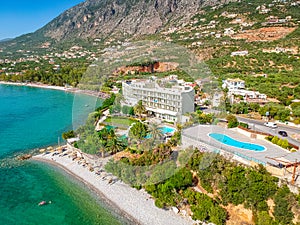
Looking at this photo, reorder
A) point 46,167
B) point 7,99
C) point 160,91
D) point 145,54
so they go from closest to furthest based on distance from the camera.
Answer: point 46,167 → point 145,54 → point 160,91 → point 7,99

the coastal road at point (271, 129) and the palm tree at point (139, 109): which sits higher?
the palm tree at point (139, 109)

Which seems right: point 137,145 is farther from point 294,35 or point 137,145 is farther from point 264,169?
point 294,35

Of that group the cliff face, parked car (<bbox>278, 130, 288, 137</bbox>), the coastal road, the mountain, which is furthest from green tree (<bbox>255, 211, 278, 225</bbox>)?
the cliff face

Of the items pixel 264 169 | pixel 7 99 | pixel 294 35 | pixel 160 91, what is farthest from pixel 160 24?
pixel 264 169

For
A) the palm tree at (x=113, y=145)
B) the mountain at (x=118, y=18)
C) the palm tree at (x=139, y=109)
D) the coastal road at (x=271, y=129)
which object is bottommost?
the palm tree at (x=113, y=145)

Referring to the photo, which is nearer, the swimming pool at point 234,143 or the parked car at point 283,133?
the swimming pool at point 234,143

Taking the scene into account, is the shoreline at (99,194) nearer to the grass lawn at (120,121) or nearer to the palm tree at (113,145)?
the palm tree at (113,145)

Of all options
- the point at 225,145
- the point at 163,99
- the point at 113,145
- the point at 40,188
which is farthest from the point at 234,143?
the point at 40,188

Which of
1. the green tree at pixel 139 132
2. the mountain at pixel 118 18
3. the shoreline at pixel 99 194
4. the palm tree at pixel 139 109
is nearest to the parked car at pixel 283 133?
the green tree at pixel 139 132
